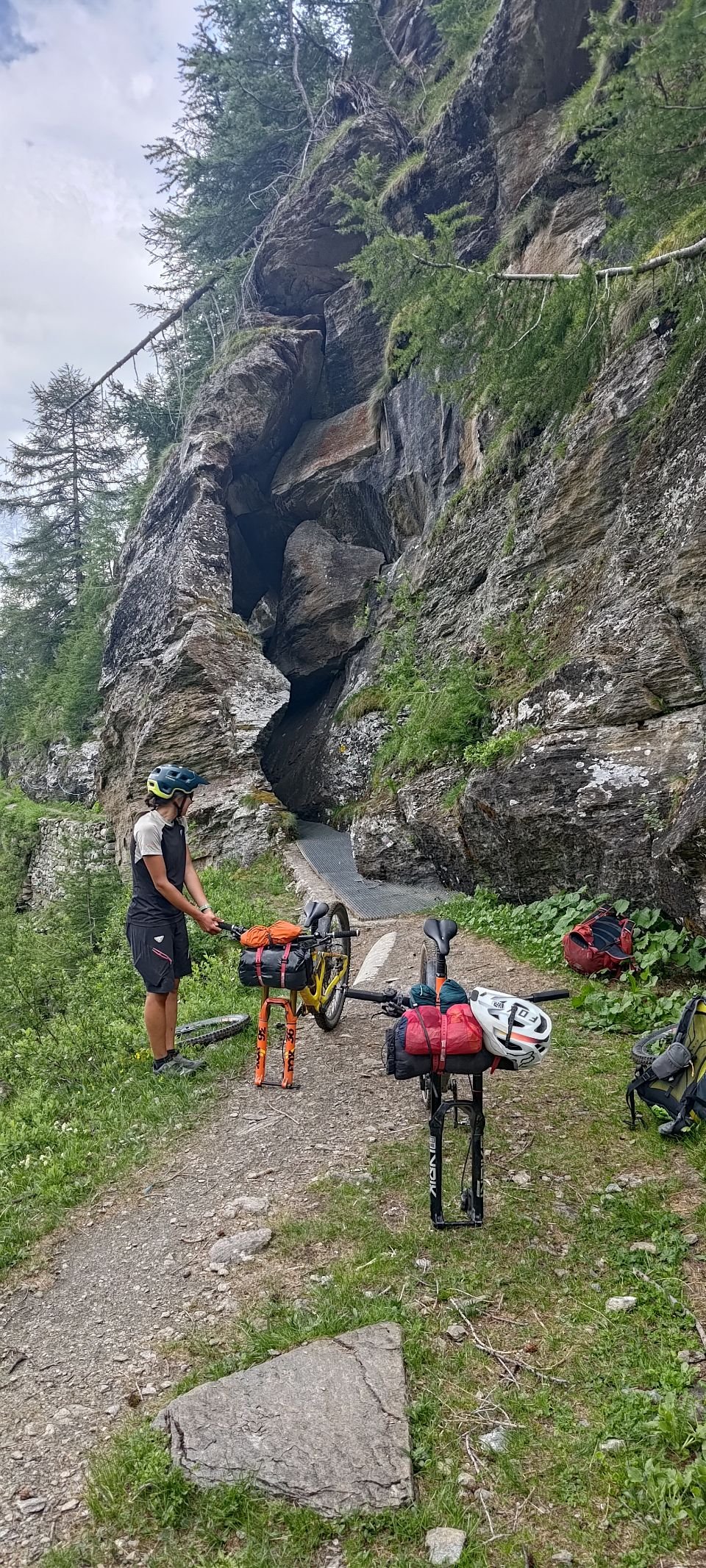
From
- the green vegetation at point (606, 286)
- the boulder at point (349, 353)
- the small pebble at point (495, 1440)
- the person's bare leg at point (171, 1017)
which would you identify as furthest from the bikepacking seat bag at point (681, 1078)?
the boulder at point (349, 353)

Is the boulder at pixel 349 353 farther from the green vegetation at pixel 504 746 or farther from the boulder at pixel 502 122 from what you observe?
the green vegetation at pixel 504 746

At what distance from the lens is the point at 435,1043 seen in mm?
3029

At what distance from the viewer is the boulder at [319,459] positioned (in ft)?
74.1

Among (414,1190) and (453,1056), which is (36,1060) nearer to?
(414,1190)

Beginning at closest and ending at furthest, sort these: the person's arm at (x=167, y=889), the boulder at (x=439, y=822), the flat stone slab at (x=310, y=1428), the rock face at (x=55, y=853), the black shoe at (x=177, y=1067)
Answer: the flat stone slab at (x=310, y=1428) < the person's arm at (x=167, y=889) < the black shoe at (x=177, y=1067) < the boulder at (x=439, y=822) < the rock face at (x=55, y=853)

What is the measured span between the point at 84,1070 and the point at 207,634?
13716mm

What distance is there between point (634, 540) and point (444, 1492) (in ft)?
28.7

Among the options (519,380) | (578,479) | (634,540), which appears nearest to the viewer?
(634,540)

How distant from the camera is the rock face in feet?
56.3

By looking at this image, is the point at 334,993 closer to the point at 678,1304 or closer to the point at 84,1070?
the point at 84,1070

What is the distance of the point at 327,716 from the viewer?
2189 cm

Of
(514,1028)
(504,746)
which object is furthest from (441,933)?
(504,746)

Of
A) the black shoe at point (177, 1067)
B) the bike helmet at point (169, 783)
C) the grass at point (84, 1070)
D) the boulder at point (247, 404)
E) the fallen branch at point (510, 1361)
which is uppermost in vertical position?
the boulder at point (247, 404)

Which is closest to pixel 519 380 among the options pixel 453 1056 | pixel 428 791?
pixel 428 791
